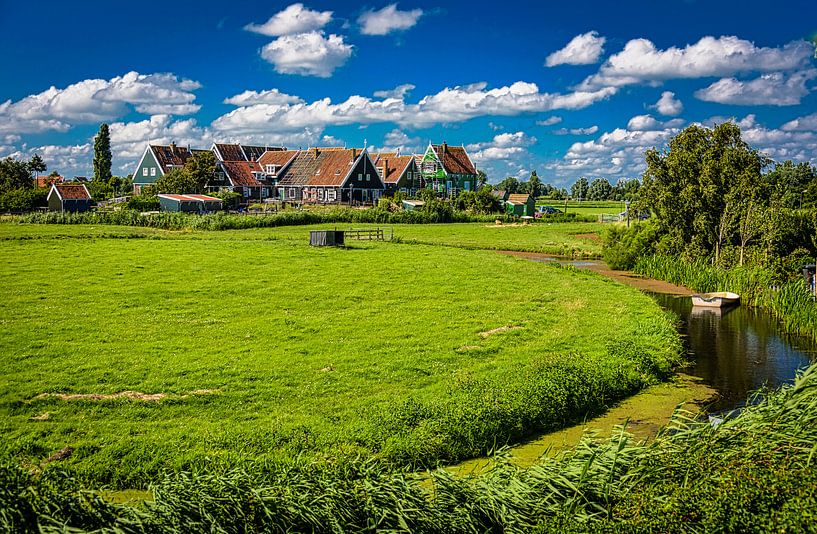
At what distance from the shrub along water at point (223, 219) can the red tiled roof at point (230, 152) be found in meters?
32.6

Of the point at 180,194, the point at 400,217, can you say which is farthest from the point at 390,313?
the point at 180,194

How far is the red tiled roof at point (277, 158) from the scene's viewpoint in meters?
108

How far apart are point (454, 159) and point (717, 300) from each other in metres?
89.9

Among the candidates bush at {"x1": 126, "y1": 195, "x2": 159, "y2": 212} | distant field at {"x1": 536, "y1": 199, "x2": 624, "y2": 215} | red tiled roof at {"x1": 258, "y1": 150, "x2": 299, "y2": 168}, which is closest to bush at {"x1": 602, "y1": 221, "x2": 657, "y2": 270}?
bush at {"x1": 126, "y1": 195, "x2": 159, "y2": 212}

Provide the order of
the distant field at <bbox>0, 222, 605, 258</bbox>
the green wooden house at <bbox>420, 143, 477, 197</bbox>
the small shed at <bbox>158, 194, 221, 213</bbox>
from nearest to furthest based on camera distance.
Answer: the distant field at <bbox>0, 222, 605, 258</bbox>, the small shed at <bbox>158, 194, 221, 213</bbox>, the green wooden house at <bbox>420, 143, 477, 197</bbox>

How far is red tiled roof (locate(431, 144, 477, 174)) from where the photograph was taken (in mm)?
117938

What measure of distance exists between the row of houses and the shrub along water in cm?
1564

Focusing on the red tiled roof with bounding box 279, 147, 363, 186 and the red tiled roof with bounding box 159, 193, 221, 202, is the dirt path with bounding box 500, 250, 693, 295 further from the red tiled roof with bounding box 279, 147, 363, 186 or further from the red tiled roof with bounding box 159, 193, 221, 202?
the red tiled roof with bounding box 279, 147, 363, 186

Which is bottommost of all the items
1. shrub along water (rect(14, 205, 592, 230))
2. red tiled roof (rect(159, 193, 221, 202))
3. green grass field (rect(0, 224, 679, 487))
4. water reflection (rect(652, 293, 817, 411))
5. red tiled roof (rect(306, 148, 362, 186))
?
water reflection (rect(652, 293, 817, 411))

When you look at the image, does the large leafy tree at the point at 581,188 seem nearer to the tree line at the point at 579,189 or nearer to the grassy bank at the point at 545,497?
the tree line at the point at 579,189

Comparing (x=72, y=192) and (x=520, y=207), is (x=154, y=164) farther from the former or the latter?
(x=520, y=207)

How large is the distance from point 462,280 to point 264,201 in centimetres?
7075

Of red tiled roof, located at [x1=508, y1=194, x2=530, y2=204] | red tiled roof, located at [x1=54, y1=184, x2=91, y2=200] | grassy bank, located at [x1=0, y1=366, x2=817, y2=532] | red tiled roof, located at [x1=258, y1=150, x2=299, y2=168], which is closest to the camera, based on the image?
grassy bank, located at [x1=0, y1=366, x2=817, y2=532]

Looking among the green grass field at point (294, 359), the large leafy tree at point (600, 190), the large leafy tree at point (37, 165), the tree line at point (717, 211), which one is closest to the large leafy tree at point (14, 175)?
the large leafy tree at point (37, 165)
